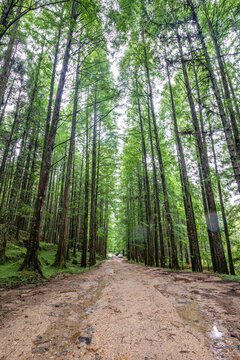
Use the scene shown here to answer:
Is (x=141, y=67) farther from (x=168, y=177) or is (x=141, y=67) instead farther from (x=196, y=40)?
(x=168, y=177)

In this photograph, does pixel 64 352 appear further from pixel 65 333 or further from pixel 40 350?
pixel 65 333

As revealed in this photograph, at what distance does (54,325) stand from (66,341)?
497 mm

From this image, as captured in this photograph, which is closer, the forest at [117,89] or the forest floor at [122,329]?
the forest floor at [122,329]

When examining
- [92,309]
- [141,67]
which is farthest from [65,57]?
[92,309]

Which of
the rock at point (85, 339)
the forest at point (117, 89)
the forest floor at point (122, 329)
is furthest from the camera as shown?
the forest at point (117, 89)

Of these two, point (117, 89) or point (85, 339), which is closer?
point (85, 339)

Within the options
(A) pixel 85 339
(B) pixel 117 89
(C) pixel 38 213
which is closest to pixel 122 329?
(A) pixel 85 339

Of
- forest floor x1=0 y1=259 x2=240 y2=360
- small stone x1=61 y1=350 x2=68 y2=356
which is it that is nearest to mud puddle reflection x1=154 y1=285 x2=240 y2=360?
forest floor x1=0 y1=259 x2=240 y2=360

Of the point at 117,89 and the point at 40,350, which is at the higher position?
the point at 117,89

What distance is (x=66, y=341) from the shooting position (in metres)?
1.80

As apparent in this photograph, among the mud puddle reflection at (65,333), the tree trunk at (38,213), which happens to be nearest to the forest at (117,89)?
the tree trunk at (38,213)

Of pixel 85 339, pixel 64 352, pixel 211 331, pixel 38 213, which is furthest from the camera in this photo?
pixel 38 213

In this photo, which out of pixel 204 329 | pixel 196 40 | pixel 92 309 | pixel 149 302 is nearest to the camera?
pixel 204 329

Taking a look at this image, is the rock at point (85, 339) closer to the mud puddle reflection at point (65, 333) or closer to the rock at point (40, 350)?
the mud puddle reflection at point (65, 333)
